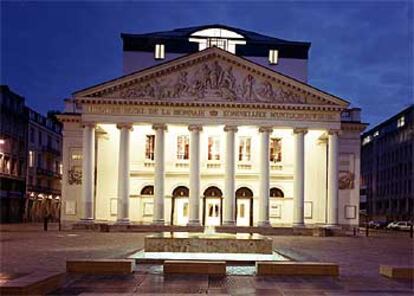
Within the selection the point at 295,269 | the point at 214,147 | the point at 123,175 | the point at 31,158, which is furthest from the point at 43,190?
the point at 295,269

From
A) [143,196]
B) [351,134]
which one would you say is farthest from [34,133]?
[351,134]

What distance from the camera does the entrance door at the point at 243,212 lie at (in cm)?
6169

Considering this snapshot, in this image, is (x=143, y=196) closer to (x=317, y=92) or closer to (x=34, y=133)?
(x=317, y=92)

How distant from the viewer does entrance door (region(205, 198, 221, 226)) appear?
61.4 metres

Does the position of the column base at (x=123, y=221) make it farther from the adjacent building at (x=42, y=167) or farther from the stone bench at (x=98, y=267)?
the adjacent building at (x=42, y=167)

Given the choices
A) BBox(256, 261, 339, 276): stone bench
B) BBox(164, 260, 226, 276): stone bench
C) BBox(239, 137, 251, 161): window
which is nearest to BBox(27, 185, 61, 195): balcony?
BBox(239, 137, 251, 161): window

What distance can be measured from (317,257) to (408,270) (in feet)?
30.1

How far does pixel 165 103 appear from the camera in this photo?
55.0m

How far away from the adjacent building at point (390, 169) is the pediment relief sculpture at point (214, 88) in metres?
46.2

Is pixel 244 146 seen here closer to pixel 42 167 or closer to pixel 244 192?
pixel 244 192

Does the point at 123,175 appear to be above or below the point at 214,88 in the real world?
below

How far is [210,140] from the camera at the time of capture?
61.4 meters

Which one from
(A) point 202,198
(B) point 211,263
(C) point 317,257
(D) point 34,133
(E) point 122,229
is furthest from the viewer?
(D) point 34,133

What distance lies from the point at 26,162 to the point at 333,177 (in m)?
49.3
